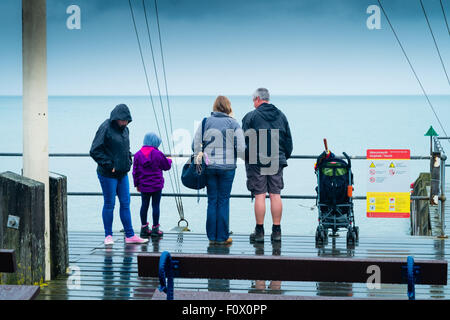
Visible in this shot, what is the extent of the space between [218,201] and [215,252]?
49 cm

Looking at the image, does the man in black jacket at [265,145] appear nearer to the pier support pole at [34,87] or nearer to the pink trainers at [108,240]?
the pink trainers at [108,240]

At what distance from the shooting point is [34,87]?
541 cm

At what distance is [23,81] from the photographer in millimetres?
5430

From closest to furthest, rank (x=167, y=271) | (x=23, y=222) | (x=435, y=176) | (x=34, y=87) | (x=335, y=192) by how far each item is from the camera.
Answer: (x=167, y=271), (x=23, y=222), (x=34, y=87), (x=335, y=192), (x=435, y=176)

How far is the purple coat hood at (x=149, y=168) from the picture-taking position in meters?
7.28

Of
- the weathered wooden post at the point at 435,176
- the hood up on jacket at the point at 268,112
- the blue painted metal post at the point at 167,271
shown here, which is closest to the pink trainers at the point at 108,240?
the hood up on jacket at the point at 268,112

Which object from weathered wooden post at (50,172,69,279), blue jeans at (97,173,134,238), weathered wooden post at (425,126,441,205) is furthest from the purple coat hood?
weathered wooden post at (425,126,441,205)

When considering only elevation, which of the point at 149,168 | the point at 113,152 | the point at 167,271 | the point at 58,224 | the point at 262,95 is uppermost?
the point at 262,95

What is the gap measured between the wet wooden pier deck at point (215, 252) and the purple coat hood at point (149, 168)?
1.96 ft

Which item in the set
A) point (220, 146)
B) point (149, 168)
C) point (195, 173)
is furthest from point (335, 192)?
point (149, 168)

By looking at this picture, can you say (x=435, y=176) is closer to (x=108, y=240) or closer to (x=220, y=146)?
(x=220, y=146)

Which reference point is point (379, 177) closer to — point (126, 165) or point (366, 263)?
point (126, 165)

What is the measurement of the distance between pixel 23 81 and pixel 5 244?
124cm

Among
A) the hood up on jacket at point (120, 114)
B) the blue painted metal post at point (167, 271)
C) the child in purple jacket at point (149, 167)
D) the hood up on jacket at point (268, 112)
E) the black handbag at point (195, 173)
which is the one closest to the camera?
the blue painted metal post at point (167, 271)
